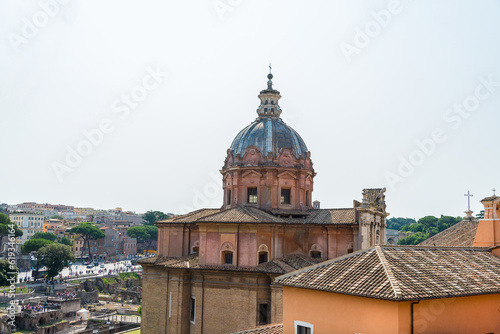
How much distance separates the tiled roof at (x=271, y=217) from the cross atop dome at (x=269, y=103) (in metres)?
8.05

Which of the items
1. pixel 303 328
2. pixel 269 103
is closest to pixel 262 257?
pixel 303 328

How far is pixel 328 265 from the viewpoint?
47.3ft

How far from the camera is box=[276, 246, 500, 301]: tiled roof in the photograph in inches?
465

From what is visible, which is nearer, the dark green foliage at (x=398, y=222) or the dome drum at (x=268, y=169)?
the dome drum at (x=268, y=169)

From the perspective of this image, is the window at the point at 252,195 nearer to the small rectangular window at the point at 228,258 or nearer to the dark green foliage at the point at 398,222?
the small rectangular window at the point at 228,258

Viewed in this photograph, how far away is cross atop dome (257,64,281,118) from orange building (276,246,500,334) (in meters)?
20.5

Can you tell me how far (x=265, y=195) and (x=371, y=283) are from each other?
18341 mm

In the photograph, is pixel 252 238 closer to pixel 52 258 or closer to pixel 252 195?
pixel 252 195

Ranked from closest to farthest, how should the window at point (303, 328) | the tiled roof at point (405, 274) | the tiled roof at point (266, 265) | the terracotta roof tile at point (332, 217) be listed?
the tiled roof at point (405, 274) → the window at point (303, 328) → the tiled roof at point (266, 265) → the terracotta roof tile at point (332, 217)

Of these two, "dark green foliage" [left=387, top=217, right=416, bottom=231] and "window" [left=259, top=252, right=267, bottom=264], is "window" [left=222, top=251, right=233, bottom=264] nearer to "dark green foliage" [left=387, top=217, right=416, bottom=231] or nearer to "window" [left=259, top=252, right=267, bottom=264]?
"window" [left=259, top=252, right=267, bottom=264]

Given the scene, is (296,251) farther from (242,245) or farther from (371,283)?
(371,283)

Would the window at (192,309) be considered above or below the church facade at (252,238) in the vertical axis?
below

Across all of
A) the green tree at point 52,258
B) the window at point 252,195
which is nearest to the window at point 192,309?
the window at point 252,195

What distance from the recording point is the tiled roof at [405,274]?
11805 millimetres
